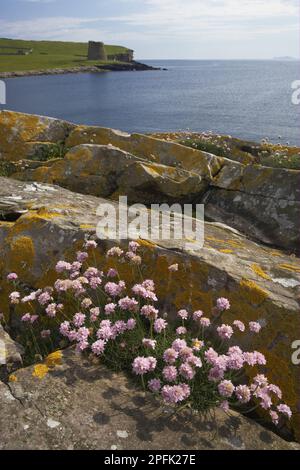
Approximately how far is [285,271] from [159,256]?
2175mm

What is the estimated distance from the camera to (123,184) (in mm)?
11781

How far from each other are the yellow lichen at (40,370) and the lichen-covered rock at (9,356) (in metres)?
0.46

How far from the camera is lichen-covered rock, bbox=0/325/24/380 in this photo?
17.3 ft

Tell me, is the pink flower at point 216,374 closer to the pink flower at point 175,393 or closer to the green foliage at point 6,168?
the pink flower at point 175,393

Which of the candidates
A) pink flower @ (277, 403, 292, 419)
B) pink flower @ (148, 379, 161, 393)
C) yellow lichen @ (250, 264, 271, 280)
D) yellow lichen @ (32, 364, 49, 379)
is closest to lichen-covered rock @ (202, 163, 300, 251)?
yellow lichen @ (250, 264, 271, 280)

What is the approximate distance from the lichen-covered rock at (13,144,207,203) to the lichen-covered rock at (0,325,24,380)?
6551 mm

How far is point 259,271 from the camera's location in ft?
21.9

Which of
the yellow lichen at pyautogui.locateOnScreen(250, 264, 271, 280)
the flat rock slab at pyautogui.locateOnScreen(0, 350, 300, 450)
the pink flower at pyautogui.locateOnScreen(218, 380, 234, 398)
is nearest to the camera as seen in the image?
the flat rock slab at pyautogui.locateOnScreen(0, 350, 300, 450)

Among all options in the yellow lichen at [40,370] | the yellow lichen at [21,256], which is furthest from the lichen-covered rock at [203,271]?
the yellow lichen at [40,370]

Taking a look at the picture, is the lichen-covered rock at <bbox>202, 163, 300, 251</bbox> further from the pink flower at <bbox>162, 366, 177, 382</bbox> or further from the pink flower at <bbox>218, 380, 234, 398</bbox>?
the pink flower at <bbox>162, 366, 177, 382</bbox>

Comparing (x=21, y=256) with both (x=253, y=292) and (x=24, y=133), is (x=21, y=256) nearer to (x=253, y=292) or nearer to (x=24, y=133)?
(x=253, y=292)

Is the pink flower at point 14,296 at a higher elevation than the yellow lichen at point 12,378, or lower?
higher

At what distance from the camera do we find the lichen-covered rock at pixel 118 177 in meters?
11.7

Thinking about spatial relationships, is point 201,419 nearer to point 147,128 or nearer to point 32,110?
point 147,128
